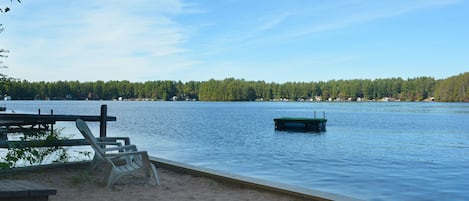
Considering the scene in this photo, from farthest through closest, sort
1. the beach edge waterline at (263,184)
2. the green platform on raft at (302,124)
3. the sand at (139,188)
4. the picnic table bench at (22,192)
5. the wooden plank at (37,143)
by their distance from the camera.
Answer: the green platform on raft at (302,124)
the wooden plank at (37,143)
the sand at (139,188)
the beach edge waterline at (263,184)
the picnic table bench at (22,192)

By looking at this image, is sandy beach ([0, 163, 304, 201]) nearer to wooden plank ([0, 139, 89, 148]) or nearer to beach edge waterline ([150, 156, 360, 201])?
beach edge waterline ([150, 156, 360, 201])

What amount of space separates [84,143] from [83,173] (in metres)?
0.63

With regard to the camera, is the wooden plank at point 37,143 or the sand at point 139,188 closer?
the sand at point 139,188

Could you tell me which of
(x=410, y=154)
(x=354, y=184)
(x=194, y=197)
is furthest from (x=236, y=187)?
(x=410, y=154)

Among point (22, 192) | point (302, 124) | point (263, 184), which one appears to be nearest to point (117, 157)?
point (263, 184)

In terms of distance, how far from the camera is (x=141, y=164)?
7.29 metres

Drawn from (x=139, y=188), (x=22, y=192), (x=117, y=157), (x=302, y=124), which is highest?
(x=22, y=192)

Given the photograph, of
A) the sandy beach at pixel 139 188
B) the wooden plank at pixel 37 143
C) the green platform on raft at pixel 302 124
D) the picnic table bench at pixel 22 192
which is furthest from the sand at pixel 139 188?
the green platform on raft at pixel 302 124

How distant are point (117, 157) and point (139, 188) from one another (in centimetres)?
60

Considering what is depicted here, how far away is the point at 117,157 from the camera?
6.93 m

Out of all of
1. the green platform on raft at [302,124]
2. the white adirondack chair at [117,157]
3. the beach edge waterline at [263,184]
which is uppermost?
the white adirondack chair at [117,157]

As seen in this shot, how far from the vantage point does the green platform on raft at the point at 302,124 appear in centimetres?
3816

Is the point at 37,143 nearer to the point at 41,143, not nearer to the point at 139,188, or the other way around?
the point at 41,143

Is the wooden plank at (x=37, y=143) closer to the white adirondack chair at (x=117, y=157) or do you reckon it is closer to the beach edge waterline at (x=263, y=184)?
the white adirondack chair at (x=117, y=157)
